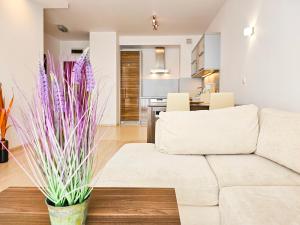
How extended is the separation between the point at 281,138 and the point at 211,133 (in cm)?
51

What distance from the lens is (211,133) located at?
6.65 feet

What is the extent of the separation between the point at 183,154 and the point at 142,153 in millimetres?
341

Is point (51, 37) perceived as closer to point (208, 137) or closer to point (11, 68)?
point (11, 68)

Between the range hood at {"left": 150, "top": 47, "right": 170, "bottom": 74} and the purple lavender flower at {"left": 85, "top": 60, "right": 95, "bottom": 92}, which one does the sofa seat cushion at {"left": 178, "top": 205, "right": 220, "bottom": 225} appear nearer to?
the purple lavender flower at {"left": 85, "top": 60, "right": 95, "bottom": 92}

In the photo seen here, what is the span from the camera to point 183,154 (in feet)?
6.73

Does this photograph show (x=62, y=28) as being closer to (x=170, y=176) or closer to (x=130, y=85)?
(x=130, y=85)

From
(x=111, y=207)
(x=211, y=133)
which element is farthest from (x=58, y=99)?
(x=211, y=133)

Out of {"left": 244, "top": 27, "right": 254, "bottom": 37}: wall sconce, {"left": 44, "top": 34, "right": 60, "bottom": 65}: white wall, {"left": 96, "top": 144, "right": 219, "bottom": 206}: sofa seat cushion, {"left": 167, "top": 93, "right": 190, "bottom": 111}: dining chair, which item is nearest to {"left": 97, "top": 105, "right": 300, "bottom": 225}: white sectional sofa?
{"left": 96, "top": 144, "right": 219, "bottom": 206}: sofa seat cushion

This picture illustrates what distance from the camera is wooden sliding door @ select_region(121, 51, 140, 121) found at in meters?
8.09

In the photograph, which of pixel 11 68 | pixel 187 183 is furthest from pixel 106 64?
pixel 187 183

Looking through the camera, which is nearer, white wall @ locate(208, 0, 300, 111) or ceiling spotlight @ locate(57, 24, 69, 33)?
white wall @ locate(208, 0, 300, 111)

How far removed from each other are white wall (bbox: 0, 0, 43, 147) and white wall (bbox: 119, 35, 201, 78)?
3.29 metres

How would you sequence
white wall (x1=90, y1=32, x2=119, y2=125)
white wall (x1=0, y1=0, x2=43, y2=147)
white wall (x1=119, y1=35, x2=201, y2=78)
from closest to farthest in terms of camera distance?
white wall (x1=0, y1=0, x2=43, y2=147)
white wall (x1=90, y1=32, x2=119, y2=125)
white wall (x1=119, y1=35, x2=201, y2=78)

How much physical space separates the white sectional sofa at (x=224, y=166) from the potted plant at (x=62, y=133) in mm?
707
